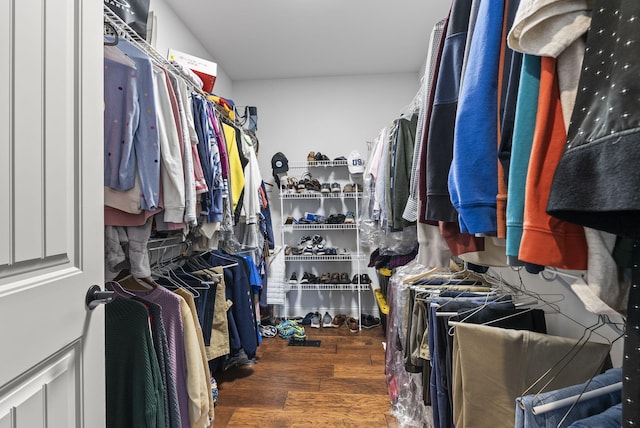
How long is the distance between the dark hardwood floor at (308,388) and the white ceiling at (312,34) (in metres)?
2.67

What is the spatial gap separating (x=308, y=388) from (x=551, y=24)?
7.24ft

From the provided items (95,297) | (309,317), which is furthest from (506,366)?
(309,317)

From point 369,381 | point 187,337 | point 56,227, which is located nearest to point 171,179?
point 56,227

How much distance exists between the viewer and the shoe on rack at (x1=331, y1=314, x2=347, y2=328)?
3.28 metres

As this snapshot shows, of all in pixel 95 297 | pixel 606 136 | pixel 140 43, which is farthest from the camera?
pixel 140 43

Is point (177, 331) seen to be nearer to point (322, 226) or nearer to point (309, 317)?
point (322, 226)

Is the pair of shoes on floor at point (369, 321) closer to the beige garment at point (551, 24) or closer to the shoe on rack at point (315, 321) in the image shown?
the shoe on rack at point (315, 321)

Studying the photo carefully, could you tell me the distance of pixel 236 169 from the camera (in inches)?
81.0

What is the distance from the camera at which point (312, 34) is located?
2.73 meters

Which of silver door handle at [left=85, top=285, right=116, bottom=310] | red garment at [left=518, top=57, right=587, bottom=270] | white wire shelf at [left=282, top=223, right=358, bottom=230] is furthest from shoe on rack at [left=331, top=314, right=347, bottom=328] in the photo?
red garment at [left=518, top=57, right=587, bottom=270]

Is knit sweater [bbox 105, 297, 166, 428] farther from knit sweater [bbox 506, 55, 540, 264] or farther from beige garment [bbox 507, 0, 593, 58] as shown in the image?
beige garment [bbox 507, 0, 593, 58]

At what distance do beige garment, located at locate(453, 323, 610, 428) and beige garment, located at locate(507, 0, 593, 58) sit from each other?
67cm

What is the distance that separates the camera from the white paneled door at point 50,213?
0.58 meters

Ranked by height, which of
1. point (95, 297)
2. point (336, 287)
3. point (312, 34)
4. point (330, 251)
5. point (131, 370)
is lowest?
point (336, 287)
